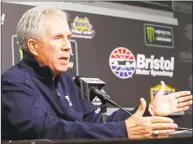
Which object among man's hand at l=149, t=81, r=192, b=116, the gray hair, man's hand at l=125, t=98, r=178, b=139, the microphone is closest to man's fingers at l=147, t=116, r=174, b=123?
man's hand at l=125, t=98, r=178, b=139

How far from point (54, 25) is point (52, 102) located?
0.32m

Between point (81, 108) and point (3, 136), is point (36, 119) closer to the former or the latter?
point (3, 136)

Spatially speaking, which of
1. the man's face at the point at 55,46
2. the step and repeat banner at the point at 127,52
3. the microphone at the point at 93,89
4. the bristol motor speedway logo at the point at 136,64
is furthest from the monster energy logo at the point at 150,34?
the microphone at the point at 93,89

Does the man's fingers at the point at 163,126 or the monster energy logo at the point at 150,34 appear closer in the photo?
the man's fingers at the point at 163,126

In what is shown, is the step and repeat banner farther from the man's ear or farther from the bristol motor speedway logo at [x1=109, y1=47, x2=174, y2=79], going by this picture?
the man's ear

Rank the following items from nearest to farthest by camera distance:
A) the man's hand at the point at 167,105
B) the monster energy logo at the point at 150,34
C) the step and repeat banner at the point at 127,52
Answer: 1. the man's hand at the point at 167,105
2. the step and repeat banner at the point at 127,52
3. the monster energy logo at the point at 150,34

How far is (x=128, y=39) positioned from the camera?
2.23 metres

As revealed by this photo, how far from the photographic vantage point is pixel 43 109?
127cm

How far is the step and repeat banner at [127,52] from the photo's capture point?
198 centimetres

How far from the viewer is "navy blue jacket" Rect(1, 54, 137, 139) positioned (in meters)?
1.17

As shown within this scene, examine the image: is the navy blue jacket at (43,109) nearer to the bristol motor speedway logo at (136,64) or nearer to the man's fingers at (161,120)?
the man's fingers at (161,120)

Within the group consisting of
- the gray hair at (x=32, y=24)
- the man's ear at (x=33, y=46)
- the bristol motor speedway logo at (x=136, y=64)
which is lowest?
the bristol motor speedway logo at (x=136, y=64)

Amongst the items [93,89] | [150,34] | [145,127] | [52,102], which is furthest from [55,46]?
[150,34]

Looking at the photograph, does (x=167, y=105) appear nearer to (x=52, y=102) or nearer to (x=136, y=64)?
(x=52, y=102)
